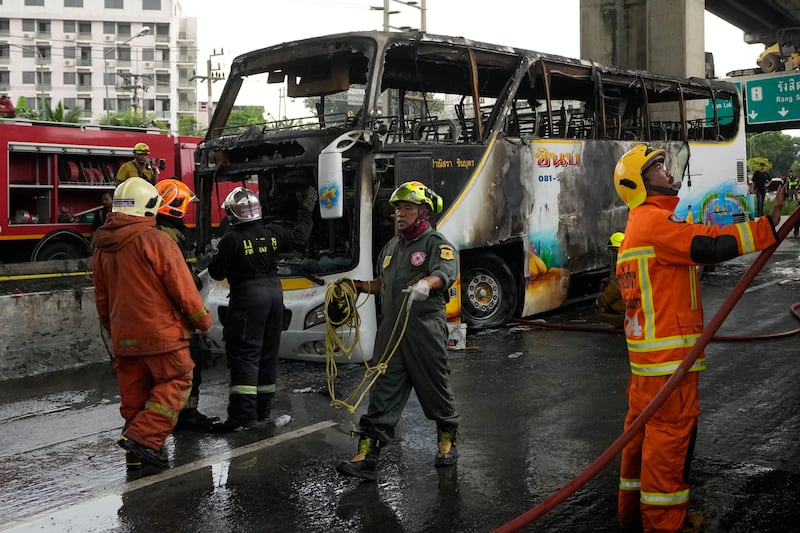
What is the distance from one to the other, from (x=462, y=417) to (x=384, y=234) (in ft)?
8.59

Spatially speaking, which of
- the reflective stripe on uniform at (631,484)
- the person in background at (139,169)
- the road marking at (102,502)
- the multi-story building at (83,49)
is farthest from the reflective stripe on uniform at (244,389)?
the multi-story building at (83,49)

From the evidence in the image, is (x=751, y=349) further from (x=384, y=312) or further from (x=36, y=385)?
(x=36, y=385)

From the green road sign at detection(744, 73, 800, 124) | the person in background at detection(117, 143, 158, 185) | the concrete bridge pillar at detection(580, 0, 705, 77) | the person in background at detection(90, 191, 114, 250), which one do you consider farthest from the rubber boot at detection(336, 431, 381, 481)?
the green road sign at detection(744, 73, 800, 124)

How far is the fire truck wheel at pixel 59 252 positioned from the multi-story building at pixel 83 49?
76784 mm

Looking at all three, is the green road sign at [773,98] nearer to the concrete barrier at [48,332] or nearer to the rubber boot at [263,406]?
the concrete barrier at [48,332]

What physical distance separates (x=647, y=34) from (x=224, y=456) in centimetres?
2051

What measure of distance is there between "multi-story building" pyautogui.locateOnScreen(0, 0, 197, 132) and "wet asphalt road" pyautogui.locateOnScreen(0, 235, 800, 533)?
281 ft

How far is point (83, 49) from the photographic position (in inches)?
3509

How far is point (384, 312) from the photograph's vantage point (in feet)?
17.7

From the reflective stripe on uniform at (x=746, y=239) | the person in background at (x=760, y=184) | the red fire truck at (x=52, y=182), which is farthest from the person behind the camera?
the person in background at (x=760, y=184)

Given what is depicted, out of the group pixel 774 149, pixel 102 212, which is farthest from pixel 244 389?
pixel 774 149

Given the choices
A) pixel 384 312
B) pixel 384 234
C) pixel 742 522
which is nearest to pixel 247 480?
pixel 384 312

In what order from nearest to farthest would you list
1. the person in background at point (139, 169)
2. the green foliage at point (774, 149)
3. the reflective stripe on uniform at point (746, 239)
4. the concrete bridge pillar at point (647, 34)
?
the reflective stripe on uniform at point (746, 239) < the person in background at point (139, 169) < the concrete bridge pillar at point (647, 34) < the green foliage at point (774, 149)

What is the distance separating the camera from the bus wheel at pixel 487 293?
1027 centimetres
